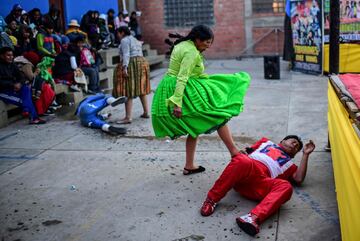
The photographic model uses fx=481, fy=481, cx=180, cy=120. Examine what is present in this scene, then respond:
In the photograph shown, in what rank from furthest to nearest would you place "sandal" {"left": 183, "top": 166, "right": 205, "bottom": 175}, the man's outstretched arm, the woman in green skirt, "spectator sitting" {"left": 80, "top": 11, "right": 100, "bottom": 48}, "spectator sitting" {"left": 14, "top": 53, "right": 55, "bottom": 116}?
"spectator sitting" {"left": 80, "top": 11, "right": 100, "bottom": 48}, "spectator sitting" {"left": 14, "top": 53, "right": 55, "bottom": 116}, "sandal" {"left": 183, "top": 166, "right": 205, "bottom": 175}, the woman in green skirt, the man's outstretched arm

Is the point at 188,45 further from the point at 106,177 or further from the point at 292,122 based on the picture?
the point at 292,122

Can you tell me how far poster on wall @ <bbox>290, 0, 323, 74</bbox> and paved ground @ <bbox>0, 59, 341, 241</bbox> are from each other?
148 inches

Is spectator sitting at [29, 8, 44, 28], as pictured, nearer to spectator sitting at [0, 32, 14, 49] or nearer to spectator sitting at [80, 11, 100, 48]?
spectator sitting at [80, 11, 100, 48]

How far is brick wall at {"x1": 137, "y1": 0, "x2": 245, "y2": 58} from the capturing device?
52.3 ft

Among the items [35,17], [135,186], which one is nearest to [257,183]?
[135,186]

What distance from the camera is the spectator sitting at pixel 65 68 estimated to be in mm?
9188

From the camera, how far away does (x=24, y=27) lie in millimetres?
9086

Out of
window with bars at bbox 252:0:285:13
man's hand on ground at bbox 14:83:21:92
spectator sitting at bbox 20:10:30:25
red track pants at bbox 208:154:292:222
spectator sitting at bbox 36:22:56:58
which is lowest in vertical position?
red track pants at bbox 208:154:292:222

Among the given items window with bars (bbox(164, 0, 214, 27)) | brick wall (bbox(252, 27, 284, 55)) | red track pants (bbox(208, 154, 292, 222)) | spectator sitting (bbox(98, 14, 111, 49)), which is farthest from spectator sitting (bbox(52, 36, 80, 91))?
brick wall (bbox(252, 27, 284, 55))

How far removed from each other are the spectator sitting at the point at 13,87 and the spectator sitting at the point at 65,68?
1512mm

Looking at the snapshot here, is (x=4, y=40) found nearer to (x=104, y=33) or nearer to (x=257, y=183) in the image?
(x=104, y=33)

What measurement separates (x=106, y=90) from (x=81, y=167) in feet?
17.5

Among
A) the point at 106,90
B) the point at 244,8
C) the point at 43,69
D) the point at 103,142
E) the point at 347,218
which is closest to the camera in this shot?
the point at 347,218

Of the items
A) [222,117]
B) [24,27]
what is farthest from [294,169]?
[24,27]
